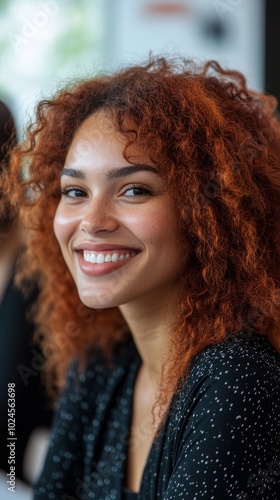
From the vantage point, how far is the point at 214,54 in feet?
8.87

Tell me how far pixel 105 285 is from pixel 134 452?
340mm

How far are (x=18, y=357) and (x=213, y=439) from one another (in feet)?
2.41

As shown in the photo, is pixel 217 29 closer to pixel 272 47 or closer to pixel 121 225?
pixel 272 47

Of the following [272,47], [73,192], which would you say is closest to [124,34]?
[272,47]

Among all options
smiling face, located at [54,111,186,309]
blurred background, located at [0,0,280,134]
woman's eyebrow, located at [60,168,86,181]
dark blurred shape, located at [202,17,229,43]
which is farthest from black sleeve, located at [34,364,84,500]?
dark blurred shape, located at [202,17,229,43]

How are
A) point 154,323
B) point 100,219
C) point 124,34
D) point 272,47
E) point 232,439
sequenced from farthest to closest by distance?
1. point 124,34
2. point 272,47
3. point 154,323
4. point 100,219
5. point 232,439

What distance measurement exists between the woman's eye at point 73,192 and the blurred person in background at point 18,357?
0.42 m

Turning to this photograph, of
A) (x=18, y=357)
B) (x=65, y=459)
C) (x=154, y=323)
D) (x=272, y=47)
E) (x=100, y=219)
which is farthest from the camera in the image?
(x=272, y=47)

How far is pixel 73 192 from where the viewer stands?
113cm

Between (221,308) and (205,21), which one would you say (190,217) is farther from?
(205,21)

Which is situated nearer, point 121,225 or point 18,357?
point 121,225

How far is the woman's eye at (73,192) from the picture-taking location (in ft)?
3.67

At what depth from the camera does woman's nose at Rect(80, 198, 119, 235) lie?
1.05 m

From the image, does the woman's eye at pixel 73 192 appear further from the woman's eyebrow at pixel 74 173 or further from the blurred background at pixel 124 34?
the blurred background at pixel 124 34
